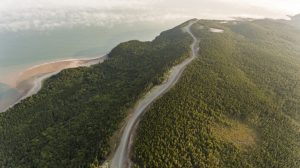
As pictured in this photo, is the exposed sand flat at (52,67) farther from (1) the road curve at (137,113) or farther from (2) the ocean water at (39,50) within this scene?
(1) the road curve at (137,113)

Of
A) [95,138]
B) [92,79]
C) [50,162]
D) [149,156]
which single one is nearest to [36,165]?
[50,162]

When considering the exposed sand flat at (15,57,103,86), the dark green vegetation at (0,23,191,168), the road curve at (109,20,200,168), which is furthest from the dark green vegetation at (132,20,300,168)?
the exposed sand flat at (15,57,103,86)

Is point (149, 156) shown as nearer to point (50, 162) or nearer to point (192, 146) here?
point (192, 146)

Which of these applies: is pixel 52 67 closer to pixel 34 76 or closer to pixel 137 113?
pixel 34 76

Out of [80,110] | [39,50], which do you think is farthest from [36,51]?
[80,110]

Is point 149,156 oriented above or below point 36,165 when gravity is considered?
above

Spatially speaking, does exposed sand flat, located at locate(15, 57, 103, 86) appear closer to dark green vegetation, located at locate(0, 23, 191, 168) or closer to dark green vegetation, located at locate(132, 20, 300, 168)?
dark green vegetation, located at locate(0, 23, 191, 168)

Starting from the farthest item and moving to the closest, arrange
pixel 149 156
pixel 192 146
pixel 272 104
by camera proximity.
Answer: pixel 272 104 → pixel 192 146 → pixel 149 156
